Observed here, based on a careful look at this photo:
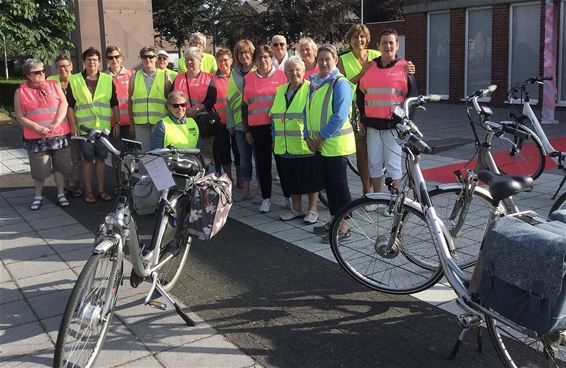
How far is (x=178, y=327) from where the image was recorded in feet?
13.1

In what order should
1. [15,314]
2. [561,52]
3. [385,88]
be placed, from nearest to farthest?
[15,314] < [385,88] < [561,52]

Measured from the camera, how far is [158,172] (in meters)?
3.78

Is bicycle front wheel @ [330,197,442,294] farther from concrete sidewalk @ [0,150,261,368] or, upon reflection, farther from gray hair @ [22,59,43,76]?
gray hair @ [22,59,43,76]

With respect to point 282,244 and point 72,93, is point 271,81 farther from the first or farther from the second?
point 72,93

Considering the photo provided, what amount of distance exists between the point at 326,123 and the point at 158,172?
7.16 feet

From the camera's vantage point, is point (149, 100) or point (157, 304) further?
point (149, 100)

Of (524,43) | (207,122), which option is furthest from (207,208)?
(524,43)

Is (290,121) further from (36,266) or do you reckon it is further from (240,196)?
(36,266)

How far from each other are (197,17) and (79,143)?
104ft

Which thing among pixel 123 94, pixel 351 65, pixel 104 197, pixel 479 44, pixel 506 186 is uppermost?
pixel 479 44

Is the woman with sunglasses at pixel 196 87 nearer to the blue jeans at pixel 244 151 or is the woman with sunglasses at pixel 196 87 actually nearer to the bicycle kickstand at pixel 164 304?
→ the blue jeans at pixel 244 151

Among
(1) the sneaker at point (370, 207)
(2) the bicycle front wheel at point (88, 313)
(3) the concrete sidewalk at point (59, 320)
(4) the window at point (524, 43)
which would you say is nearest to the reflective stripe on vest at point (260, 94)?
(3) the concrete sidewalk at point (59, 320)

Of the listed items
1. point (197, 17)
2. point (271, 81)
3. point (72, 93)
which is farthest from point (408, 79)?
point (197, 17)

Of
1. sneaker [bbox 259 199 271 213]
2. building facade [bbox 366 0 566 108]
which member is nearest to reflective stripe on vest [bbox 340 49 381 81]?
sneaker [bbox 259 199 271 213]
